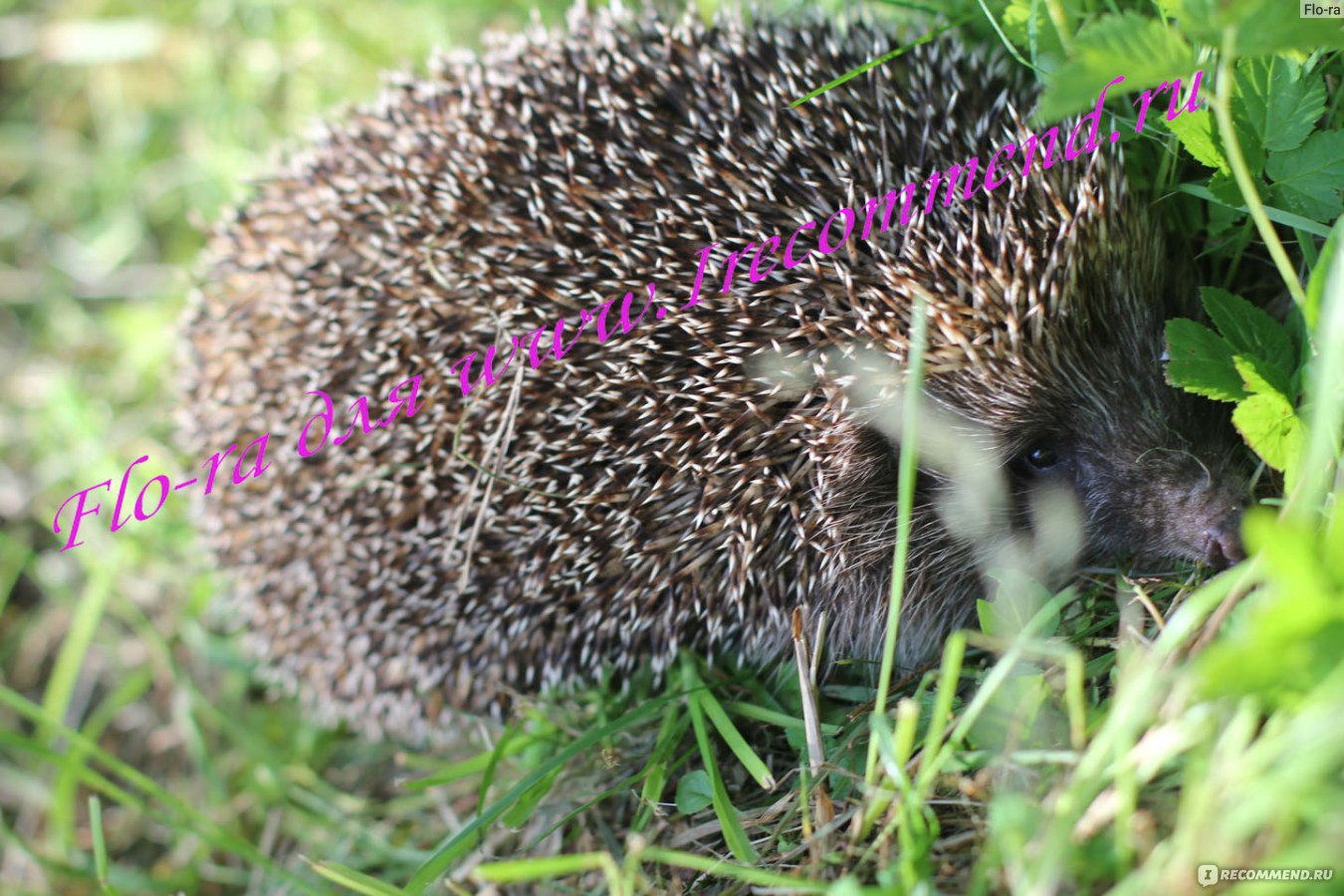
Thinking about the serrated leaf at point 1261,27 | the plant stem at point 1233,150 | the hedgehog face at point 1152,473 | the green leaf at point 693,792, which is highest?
the serrated leaf at point 1261,27

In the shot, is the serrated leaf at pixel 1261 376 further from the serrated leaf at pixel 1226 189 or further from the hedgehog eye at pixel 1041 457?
the hedgehog eye at pixel 1041 457

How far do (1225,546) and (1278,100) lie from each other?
937 millimetres

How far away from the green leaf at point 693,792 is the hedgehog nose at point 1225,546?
1.24m

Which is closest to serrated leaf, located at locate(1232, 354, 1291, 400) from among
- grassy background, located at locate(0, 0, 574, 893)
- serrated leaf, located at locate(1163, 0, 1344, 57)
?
serrated leaf, located at locate(1163, 0, 1344, 57)

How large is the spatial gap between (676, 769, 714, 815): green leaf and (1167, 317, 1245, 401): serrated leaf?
139cm

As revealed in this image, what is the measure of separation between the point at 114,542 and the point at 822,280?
2798mm

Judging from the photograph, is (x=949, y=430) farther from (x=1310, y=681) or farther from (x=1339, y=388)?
(x=1310, y=681)

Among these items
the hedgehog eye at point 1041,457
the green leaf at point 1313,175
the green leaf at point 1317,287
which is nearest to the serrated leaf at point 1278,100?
the green leaf at point 1313,175

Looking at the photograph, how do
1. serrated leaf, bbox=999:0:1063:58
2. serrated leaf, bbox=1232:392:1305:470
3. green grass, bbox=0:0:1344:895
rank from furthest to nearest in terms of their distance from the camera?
serrated leaf, bbox=999:0:1063:58
serrated leaf, bbox=1232:392:1305:470
green grass, bbox=0:0:1344:895

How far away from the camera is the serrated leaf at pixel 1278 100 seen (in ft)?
7.13

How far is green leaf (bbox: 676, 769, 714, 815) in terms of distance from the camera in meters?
2.52

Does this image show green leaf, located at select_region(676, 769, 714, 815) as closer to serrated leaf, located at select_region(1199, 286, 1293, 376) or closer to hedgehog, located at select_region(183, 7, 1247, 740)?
hedgehog, located at select_region(183, 7, 1247, 740)

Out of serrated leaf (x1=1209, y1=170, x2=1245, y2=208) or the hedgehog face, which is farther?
the hedgehog face

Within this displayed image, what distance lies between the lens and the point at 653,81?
2.65m
